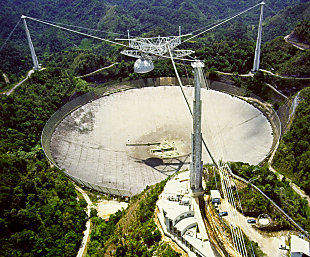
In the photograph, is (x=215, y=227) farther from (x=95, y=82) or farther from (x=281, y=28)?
(x=281, y=28)

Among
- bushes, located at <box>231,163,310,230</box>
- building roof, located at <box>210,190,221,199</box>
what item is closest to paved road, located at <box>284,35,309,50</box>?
bushes, located at <box>231,163,310,230</box>

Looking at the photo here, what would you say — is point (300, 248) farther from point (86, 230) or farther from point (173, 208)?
point (86, 230)

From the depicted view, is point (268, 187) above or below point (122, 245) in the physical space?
above

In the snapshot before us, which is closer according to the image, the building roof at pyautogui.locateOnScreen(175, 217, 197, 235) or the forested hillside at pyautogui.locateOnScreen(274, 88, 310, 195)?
the building roof at pyautogui.locateOnScreen(175, 217, 197, 235)

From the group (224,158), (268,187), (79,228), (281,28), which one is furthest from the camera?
(281,28)

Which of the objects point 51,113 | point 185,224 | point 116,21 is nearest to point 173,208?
point 185,224

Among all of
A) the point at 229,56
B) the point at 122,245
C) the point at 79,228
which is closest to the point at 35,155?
the point at 79,228

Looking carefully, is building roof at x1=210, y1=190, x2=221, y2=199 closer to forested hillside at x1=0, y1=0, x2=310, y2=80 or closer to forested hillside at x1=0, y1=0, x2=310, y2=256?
forested hillside at x1=0, y1=0, x2=310, y2=256
